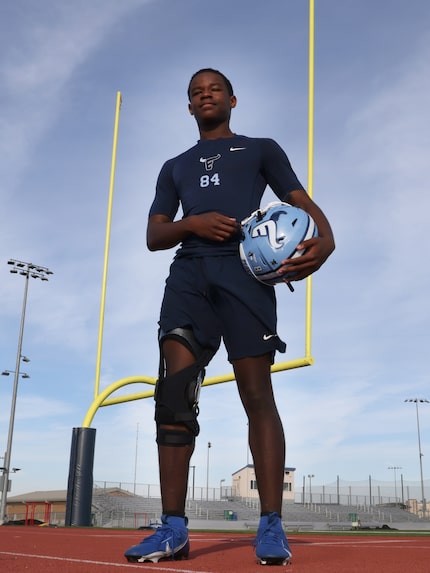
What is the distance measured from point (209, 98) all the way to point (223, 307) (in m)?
0.86

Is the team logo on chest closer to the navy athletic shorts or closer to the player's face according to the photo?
the player's face

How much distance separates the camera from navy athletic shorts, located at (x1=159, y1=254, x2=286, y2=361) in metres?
2.22

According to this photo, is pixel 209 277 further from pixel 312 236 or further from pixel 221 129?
pixel 221 129

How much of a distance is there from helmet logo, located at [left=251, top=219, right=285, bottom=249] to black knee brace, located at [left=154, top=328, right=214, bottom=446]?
1.37 feet

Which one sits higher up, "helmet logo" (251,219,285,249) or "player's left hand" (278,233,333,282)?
"helmet logo" (251,219,285,249)

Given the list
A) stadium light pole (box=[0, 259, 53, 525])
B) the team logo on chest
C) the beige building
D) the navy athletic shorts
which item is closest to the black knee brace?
the navy athletic shorts

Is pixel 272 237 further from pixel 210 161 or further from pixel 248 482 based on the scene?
pixel 248 482

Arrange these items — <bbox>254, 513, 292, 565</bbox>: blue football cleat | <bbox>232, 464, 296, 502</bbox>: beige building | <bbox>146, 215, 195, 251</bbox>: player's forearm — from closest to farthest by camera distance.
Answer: <bbox>254, 513, 292, 565</bbox>: blue football cleat
<bbox>146, 215, 195, 251</bbox>: player's forearm
<bbox>232, 464, 296, 502</bbox>: beige building

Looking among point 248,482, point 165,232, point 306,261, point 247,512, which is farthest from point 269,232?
point 248,482

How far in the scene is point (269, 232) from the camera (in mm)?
2172

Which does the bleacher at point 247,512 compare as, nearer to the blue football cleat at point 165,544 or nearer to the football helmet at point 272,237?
the blue football cleat at point 165,544

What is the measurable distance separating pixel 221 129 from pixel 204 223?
0.56 metres

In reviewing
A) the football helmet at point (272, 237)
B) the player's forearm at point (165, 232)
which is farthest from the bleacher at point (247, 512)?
the football helmet at point (272, 237)

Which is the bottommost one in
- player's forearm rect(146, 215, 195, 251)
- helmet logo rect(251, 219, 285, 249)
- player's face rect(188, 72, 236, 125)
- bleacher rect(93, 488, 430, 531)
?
bleacher rect(93, 488, 430, 531)
